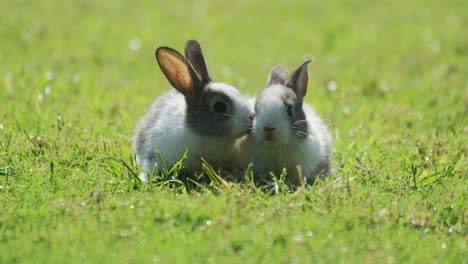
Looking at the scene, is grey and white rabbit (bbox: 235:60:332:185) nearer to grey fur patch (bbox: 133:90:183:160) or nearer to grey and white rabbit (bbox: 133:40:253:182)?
grey and white rabbit (bbox: 133:40:253:182)

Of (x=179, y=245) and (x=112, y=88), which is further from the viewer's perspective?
(x=112, y=88)

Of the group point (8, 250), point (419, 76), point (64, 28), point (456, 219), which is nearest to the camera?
point (8, 250)

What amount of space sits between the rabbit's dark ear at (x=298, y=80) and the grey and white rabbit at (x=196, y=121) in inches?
15.9

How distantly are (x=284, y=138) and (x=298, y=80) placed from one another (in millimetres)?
615

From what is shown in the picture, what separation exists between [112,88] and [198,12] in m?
4.51

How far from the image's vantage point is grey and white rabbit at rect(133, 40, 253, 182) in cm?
594

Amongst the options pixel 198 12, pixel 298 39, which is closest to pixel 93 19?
pixel 198 12

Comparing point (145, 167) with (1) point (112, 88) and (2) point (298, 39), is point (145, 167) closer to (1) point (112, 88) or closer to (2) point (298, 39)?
(1) point (112, 88)

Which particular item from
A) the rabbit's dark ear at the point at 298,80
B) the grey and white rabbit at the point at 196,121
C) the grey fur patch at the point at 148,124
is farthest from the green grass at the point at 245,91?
the rabbit's dark ear at the point at 298,80

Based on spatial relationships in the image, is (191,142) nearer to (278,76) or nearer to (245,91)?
(278,76)

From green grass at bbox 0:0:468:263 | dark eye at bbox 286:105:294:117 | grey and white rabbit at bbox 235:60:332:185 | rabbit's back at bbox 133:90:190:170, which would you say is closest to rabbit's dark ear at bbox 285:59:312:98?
grey and white rabbit at bbox 235:60:332:185

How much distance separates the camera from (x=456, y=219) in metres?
5.13

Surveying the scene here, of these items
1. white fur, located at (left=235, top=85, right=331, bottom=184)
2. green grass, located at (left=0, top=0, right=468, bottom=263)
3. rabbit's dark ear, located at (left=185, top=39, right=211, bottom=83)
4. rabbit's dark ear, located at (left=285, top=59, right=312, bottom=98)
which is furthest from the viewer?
rabbit's dark ear, located at (left=185, top=39, right=211, bottom=83)

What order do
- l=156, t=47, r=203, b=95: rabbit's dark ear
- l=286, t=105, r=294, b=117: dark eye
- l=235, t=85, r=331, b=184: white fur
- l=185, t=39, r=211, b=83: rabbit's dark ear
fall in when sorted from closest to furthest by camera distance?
l=235, t=85, r=331, b=184: white fur < l=286, t=105, r=294, b=117: dark eye < l=156, t=47, r=203, b=95: rabbit's dark ear < l=185, t=39, r=211, b=83: rabbit's dark ear
